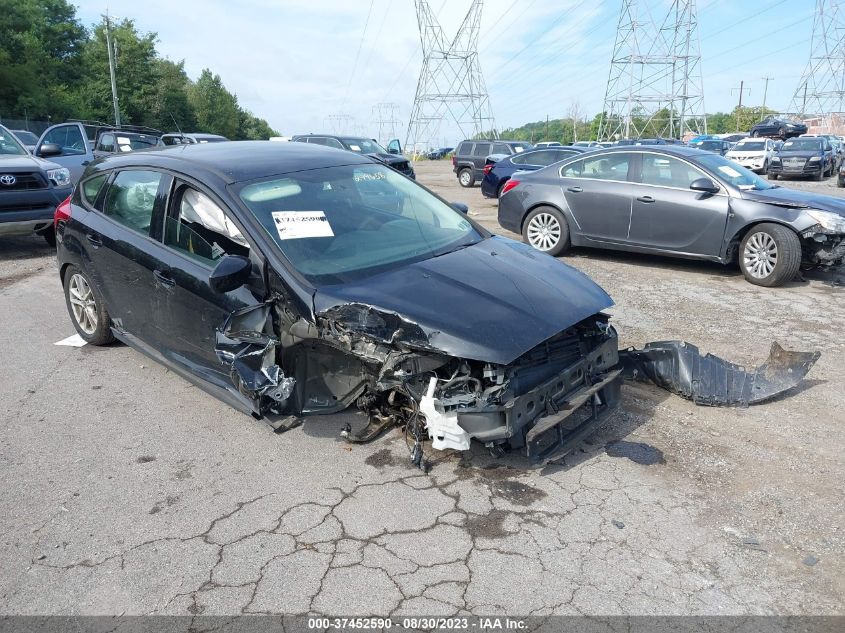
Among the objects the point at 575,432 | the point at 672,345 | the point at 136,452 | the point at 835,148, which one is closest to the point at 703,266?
the point at 672,345

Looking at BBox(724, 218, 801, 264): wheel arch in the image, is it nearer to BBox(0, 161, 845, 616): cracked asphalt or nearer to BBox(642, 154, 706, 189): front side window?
BBox(642, 154, 706, 189): front side window

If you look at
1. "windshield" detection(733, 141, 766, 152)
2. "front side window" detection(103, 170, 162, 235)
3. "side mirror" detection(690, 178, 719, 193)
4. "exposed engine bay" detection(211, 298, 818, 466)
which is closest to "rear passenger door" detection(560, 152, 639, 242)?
"side mirror" detection(690, 178, 719, 193)

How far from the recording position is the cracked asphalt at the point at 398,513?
2.74 meters

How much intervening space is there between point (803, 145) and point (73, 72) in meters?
49.1

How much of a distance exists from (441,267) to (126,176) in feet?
9.01

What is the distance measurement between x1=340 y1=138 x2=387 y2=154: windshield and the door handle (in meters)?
15.5

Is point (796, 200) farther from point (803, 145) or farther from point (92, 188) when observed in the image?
point (803, 145)

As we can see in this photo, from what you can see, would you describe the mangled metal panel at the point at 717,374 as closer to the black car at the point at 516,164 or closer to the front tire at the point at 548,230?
the front tire at the point at 548,230

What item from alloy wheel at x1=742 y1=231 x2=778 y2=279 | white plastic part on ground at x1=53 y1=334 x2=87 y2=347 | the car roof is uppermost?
the car roof

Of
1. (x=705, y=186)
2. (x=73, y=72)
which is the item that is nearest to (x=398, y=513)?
(x=705, y=186)

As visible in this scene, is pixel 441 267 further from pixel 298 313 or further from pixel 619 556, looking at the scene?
pixel 619 556

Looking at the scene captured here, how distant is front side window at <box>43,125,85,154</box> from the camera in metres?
12.7

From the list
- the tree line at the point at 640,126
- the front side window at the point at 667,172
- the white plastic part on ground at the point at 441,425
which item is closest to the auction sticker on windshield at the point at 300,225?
the white plastic part on ground at the point at 441,425

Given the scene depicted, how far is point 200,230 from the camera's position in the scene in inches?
168
